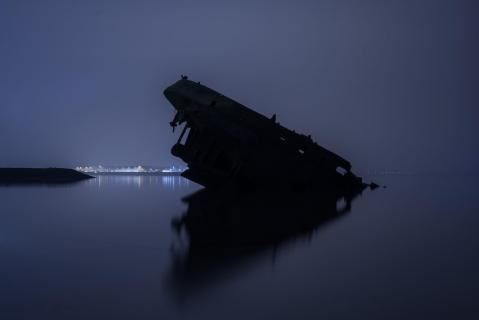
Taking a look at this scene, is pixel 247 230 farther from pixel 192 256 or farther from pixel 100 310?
pixel 100 310

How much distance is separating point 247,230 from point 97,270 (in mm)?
3294

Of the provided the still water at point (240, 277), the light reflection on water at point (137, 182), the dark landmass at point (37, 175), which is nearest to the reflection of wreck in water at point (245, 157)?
the still water at point (240, 277)

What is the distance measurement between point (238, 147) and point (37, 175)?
91.7 ft

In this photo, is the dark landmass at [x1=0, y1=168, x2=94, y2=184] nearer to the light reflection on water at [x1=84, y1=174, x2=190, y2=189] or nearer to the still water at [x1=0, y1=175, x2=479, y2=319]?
the light reflection on water at [x1=84, y1=174, x2=190, y2=189]

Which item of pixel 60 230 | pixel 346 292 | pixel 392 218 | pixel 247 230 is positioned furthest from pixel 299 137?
pixel 346 292

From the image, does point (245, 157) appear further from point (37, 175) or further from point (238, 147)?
point (37, 175)

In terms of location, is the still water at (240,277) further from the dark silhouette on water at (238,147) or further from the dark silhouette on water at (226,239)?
the dark silhouette on water at (238,147)

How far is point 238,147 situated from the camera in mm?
15938

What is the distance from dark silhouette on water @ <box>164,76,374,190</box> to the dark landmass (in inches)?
834

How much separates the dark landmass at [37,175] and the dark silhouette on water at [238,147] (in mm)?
21173

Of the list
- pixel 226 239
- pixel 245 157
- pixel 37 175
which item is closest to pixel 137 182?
pixel 37 175

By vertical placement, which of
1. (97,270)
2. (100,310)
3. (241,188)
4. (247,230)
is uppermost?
(241,188)

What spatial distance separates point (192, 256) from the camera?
14.6ft

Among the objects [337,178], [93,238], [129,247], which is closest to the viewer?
[129,247]
